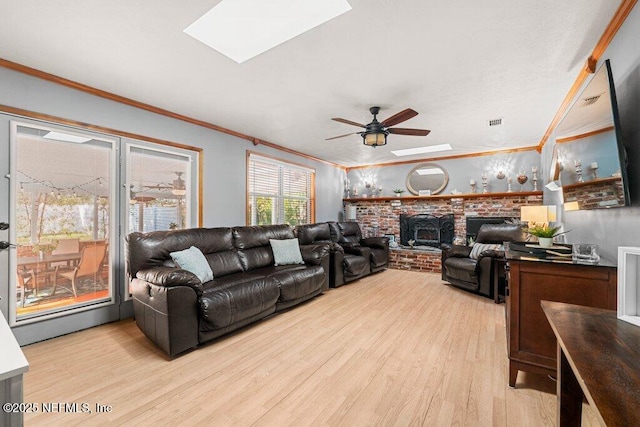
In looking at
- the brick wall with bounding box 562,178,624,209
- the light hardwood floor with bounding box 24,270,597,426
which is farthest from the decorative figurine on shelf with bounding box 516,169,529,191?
Answer: the light hardwood floor with bounding box 24,270,597,426

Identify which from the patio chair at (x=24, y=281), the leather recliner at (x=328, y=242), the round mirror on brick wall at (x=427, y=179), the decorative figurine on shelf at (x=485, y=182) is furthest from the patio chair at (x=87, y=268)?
the decorative figurine on shelf at (x=485, y=182)

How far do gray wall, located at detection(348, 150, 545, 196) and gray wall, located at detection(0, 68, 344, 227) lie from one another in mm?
1990

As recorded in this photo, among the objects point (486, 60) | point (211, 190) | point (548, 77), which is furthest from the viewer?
point (211, 190)

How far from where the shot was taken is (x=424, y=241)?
635cm

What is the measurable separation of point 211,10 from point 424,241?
5.84 metres

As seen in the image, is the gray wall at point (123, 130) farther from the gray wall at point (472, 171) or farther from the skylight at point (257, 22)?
the gray wall at point (472, 171)

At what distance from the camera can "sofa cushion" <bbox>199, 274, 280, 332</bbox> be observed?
2.48 m

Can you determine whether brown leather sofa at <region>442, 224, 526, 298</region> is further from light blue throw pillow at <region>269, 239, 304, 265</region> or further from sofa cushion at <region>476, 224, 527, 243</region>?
light blue throw pillow at <region>269, 239, 304, 265</region>

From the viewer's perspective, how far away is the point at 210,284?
2906 mm

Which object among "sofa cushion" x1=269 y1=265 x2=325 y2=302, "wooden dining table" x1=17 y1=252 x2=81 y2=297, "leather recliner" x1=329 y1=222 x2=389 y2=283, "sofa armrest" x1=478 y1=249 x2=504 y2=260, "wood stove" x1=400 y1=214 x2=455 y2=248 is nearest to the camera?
"wooden dining table" x1=17 y1=252 x2=81 y2=297

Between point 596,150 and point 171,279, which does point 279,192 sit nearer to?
point 171,279

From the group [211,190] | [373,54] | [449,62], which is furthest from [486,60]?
[211,190]

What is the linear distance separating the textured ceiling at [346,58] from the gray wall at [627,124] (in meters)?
0.19

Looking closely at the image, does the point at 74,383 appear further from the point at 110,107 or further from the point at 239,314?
the point at 110,107
